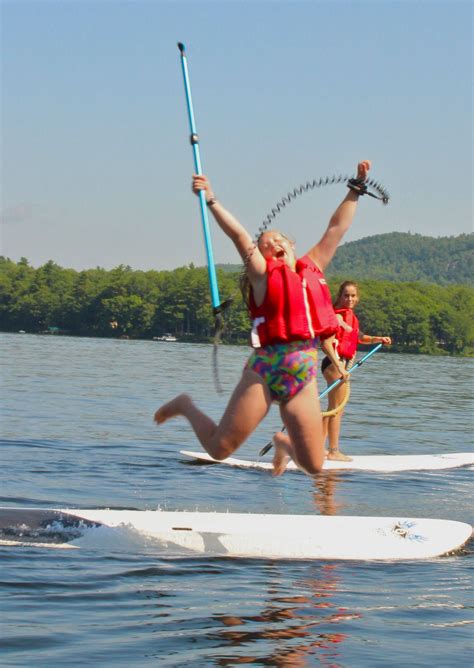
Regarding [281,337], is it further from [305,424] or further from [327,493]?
[327,493]

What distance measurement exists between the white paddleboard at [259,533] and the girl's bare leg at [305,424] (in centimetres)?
149

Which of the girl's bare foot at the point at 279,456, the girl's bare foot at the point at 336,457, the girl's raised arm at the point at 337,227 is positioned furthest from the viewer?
the girl's bare foot at the point at 336,457

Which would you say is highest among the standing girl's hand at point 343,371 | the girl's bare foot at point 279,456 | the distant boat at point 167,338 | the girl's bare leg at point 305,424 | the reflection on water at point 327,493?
the distant boat at point 167,338

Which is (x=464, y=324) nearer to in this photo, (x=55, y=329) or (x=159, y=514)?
(x=55, y=329)

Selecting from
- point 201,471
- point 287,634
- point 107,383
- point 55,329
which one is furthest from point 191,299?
point 287,634

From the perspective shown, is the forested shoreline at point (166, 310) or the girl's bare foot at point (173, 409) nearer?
the girl's bare foot at point (173, 409)

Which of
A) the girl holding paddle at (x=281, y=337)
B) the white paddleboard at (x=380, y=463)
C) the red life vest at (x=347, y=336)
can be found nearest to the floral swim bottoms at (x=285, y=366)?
the girl holding paddle at (x=281, y=337)

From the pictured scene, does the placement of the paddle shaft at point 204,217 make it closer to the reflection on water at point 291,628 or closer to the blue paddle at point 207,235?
the blue paddle at point 207,235

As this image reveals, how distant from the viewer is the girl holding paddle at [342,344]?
13656 millimetres

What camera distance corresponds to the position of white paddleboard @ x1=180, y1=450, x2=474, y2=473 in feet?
47.4

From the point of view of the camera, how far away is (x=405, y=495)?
1270 centimetres

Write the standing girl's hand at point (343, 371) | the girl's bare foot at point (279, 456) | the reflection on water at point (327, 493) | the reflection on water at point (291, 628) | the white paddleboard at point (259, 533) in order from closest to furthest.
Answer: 1. the reflection on water at point (291, 628)
2. the girl's bare foot at point (279, 456)
3. the white paddleboard at point (259, 533)
4. the reflection on water at point (327, 493)
5. the standing girl's hand at point (343, 371)

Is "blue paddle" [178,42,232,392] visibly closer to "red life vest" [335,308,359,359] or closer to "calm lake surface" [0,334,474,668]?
"calm lake surface" [0,334,474,668]

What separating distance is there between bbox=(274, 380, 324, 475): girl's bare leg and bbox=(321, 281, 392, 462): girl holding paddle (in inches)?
218
